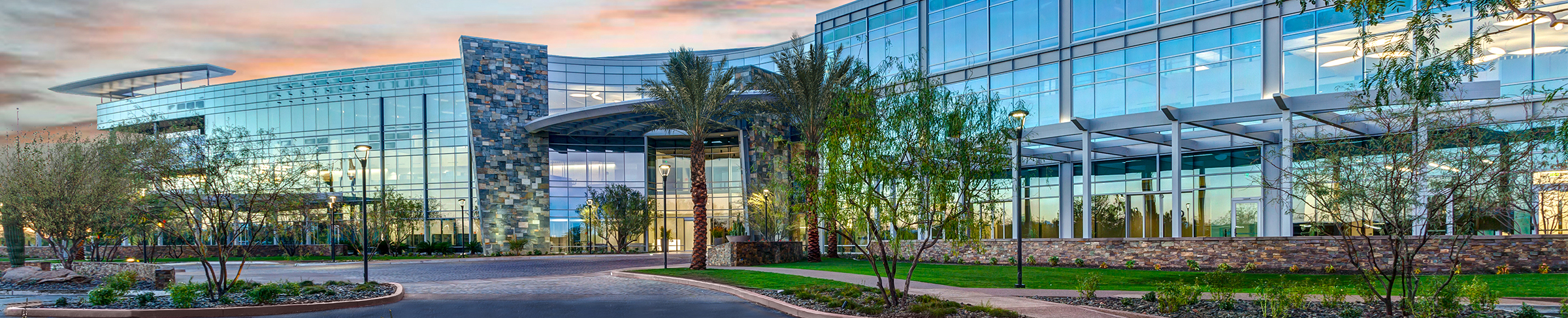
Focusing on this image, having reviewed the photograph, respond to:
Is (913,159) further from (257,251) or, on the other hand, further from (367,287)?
(257,251)

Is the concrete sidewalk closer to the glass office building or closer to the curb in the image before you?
the curb

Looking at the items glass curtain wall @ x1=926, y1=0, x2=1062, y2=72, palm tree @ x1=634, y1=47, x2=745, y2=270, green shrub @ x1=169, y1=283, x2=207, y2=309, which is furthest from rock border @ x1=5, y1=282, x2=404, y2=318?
glass curtain wall @ x1=926, y1=0, x2=1062, y2=72

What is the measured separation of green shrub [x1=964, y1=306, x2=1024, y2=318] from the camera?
13648 mm

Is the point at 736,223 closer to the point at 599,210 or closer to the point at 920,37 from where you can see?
the point at 599,210

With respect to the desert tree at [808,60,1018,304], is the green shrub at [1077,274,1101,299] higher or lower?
lower

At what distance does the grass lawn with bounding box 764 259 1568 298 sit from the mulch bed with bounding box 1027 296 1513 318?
4.47ft

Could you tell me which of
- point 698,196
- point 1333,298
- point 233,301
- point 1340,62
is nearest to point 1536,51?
point 1340,62

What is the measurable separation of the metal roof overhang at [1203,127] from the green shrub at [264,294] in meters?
18.9

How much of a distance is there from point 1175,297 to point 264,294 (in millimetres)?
15415

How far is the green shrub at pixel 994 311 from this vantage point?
44.8 ft

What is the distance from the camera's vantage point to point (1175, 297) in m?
14.1

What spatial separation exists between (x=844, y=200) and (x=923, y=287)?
19.2 feet

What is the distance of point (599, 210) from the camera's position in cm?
5866

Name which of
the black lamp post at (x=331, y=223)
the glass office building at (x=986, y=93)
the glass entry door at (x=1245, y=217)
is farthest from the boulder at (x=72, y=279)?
the glass entry door at (x=1245, y=217)
